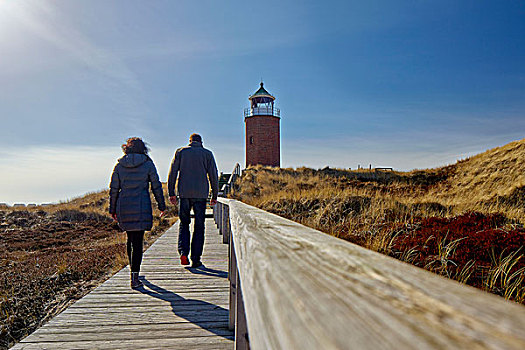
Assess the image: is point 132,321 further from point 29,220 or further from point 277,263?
point 29,220

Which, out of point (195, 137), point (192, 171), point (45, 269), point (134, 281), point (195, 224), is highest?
point (195, 137)

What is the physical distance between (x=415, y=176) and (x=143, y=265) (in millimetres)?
21638

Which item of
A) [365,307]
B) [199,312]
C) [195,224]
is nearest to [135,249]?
[195,224]

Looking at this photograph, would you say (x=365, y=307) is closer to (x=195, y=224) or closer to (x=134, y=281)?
(x=134, y=281)

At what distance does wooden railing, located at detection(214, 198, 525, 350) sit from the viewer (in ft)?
1.14

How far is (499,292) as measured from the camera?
402 centimetres

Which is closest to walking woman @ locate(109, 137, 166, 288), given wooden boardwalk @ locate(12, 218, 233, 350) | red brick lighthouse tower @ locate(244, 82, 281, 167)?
wooden boardwalk @ locate(12, 218, 233, 350)

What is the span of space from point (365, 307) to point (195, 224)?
15.6 ft

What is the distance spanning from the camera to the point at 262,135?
31.7 meters

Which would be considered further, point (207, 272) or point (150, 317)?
point (207, 272)

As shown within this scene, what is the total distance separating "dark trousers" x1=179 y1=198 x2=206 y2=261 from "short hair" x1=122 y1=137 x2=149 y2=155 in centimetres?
105

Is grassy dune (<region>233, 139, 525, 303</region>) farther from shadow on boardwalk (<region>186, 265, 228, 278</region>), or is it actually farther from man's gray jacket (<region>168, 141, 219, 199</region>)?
man's gray jacket (<region>168, 141, 219, 199</region>)

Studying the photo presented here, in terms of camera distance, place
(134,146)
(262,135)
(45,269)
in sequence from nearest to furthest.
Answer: (134,146)
(45,269)
(262,135)

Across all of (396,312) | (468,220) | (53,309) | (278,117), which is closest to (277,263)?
(396,312)
